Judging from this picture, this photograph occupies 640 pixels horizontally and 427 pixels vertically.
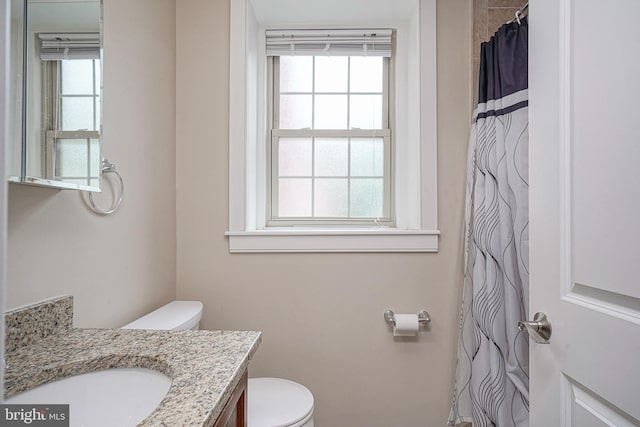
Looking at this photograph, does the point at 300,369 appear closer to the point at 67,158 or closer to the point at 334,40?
the point at 67,158

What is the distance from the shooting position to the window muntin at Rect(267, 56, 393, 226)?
5.73 ft

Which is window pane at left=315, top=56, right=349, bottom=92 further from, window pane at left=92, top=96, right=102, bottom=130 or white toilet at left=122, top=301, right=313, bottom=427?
white toilet at left=122, top=301, right=313, bottom=427

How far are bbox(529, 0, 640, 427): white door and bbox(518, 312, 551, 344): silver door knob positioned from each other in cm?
1

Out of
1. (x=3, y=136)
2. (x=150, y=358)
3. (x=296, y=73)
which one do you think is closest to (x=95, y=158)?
(x=150, y=358)

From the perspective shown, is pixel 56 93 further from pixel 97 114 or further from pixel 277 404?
pixel 277 404

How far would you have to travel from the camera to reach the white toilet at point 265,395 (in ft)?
3.47

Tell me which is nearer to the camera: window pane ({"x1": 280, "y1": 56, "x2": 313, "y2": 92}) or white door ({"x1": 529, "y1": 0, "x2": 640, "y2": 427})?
white door ({"x1": 529, "y1": 0, "x2": 640, "y2": 427})

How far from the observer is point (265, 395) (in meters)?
1.20

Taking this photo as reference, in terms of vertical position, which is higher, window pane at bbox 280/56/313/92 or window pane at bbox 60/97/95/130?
window pane at bbox 280/56/313/92

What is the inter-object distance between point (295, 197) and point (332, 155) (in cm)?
31

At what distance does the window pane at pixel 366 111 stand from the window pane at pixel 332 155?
0.13m

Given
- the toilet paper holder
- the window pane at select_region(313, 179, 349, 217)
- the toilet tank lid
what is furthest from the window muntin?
the toilet tank lid

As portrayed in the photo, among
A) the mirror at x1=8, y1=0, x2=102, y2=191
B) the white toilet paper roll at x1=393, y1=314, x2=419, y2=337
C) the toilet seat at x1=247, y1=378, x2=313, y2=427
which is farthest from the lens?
the white toilet paper roll at x1=393, y1=314, x2=419, y2=337

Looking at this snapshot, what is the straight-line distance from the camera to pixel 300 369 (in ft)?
4.88
